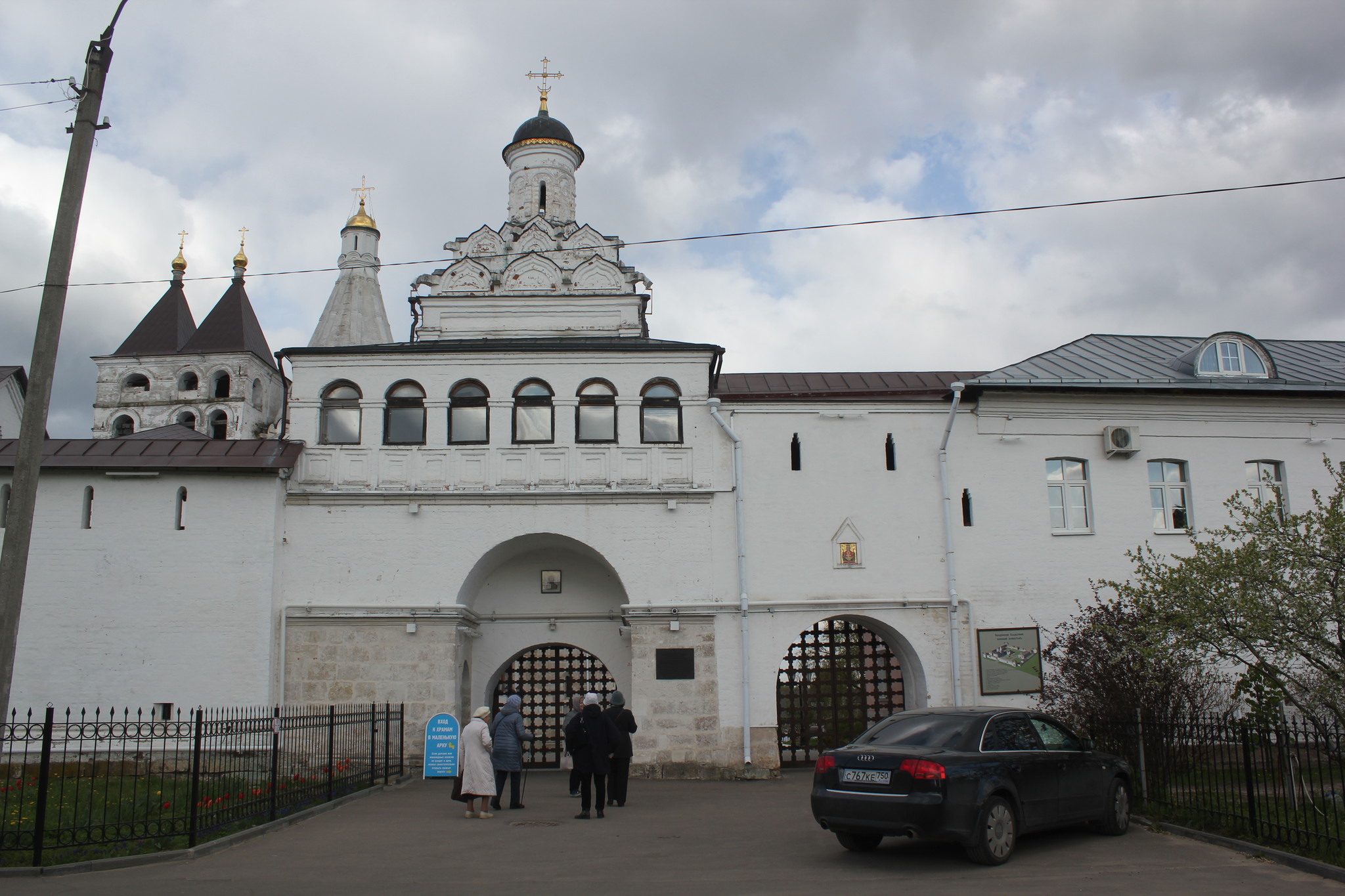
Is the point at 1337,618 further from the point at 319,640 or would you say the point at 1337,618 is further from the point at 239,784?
the point at 319,640

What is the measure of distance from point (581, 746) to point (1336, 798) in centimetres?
795

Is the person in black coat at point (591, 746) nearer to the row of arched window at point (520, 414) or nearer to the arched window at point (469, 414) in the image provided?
the row of arched window at point (520, 414)

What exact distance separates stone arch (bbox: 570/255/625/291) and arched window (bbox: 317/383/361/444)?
21.0 feet

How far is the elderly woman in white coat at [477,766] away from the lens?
11938mm

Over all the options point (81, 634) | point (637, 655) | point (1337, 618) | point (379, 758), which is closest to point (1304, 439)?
point (1337, 618)

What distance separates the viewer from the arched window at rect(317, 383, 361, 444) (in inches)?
749

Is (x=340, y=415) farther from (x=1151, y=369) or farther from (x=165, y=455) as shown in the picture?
(x=1151, y=369)

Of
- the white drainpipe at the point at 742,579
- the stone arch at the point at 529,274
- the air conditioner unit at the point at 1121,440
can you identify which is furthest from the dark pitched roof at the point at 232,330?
the air conditioner unit at the point at 1121,440

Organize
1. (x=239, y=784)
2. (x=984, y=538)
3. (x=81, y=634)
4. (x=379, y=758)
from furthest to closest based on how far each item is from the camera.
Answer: (x=984, y=538) < (x=81, y=634) < (x=379, y=758) < (x=239, y=784)

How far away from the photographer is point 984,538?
18.8 meters

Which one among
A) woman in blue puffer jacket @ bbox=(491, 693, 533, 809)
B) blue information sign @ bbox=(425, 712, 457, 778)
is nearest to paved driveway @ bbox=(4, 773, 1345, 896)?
woman in blue puffer jacket @ bbox=(491, 693, 533, 809)

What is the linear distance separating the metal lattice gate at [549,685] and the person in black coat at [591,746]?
7238 mm

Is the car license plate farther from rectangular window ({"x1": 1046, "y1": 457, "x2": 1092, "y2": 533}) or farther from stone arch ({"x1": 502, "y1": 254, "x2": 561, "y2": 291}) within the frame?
stone arch ({"x1": 502, "y1": 254, "x2": 561, "y2": 291})

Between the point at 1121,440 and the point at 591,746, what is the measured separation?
1229 centimetres
